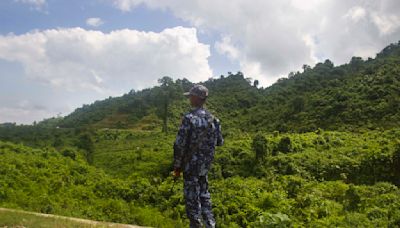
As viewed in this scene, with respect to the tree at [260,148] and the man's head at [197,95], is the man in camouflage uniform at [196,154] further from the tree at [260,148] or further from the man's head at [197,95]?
the tree at [260,148]

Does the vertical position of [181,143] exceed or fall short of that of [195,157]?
it exceeds it

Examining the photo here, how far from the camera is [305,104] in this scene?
56.0 m

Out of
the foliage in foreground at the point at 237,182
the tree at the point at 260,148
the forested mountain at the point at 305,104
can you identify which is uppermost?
the forested mountain at the point at 305,104

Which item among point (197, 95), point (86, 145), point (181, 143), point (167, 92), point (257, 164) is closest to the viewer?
point (181, 143)

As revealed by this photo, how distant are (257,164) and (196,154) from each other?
28.8m

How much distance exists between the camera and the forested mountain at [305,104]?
158 ft

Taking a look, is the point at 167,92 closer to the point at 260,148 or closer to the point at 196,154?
the point at 260,148

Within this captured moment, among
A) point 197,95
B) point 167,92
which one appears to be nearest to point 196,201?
point 197,95

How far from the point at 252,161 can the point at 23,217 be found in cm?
2727

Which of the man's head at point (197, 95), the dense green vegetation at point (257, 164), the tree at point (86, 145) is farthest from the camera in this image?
the tree at point (86, 145)

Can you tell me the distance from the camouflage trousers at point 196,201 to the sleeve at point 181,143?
0.85 feet

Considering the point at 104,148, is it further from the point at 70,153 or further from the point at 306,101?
the point at 306,101

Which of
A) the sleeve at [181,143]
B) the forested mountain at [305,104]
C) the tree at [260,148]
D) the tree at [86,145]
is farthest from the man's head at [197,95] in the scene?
the forested mountain at [305,104]

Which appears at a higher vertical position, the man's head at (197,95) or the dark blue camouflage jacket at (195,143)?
the man's head at (197,95)
